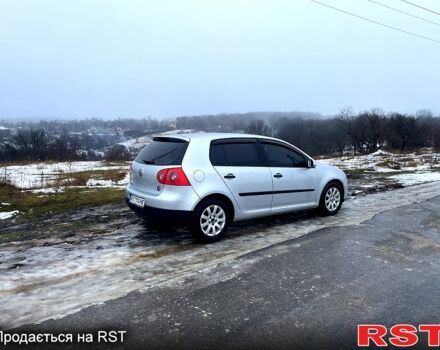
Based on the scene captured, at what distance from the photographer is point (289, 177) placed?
675 centimetres

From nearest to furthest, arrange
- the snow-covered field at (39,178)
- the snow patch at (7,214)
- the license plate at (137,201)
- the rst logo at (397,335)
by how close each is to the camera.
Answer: the rst logo at (397,335) < the license plate at (137,201) < the snow patch at (7,214) < the snow-covered field at (39,178)

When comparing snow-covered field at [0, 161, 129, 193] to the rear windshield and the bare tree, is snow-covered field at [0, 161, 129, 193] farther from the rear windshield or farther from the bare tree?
the bare tree

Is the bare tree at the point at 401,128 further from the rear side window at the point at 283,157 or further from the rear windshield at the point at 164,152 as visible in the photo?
the rear windshield at the point at 164,152

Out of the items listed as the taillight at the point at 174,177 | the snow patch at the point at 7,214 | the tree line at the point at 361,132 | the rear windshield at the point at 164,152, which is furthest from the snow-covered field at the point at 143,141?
the tree line at the point at 361,132

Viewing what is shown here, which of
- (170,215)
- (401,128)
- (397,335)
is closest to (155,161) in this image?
(170,215)

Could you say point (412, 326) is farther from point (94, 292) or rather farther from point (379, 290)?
→ point (94, 292)

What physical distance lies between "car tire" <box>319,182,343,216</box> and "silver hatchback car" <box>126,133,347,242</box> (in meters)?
0.37

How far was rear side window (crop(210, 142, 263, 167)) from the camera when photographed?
233 inches

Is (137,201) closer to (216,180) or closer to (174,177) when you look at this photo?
(174,177)

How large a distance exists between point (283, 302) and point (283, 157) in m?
3.44

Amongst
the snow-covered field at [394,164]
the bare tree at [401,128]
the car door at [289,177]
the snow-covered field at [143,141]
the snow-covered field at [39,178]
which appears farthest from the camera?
the bare tree at [401,128]

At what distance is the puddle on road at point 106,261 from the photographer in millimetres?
3873

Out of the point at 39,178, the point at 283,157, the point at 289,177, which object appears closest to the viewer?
the point at 289,177

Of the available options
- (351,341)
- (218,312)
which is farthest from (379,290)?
(218,312)
